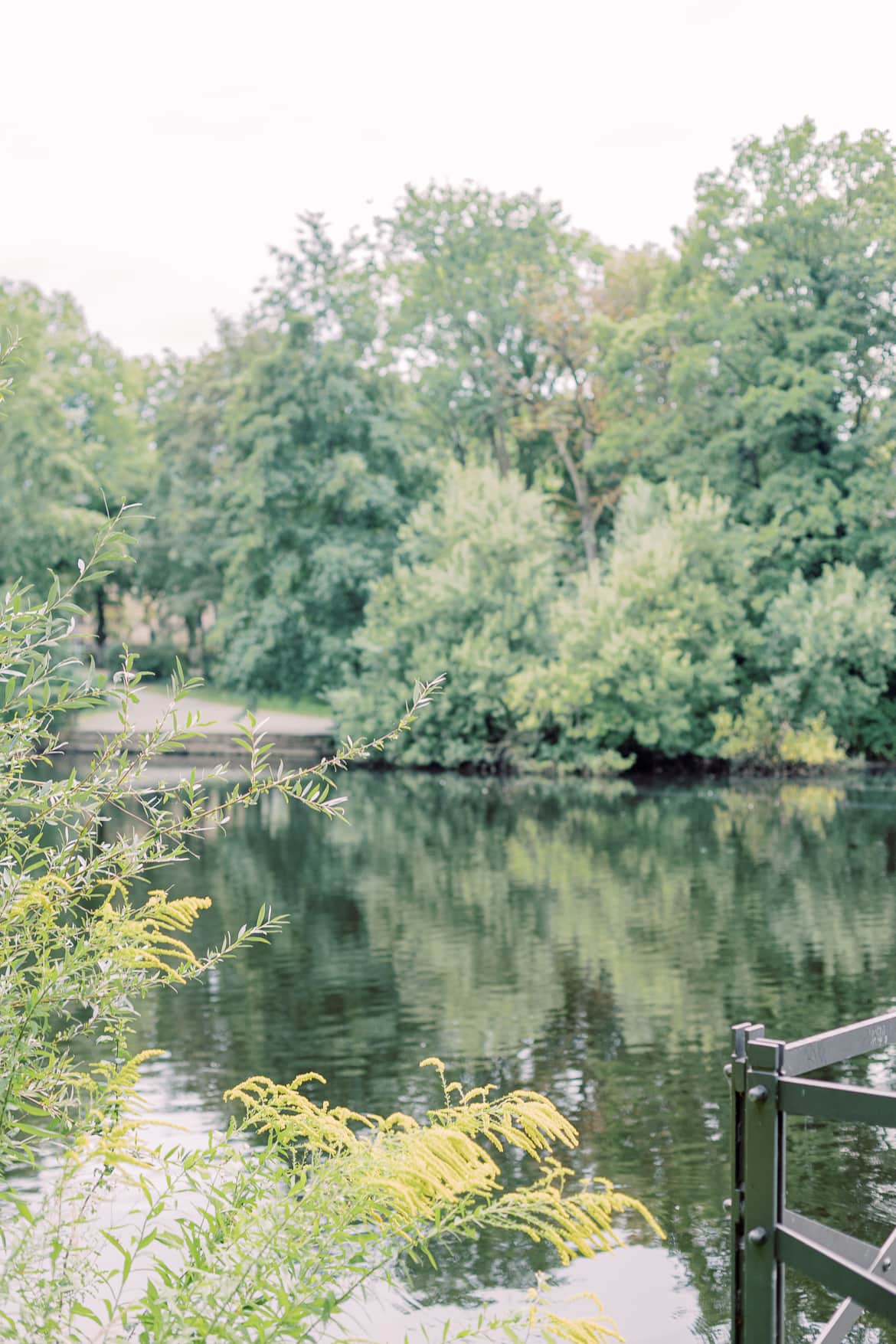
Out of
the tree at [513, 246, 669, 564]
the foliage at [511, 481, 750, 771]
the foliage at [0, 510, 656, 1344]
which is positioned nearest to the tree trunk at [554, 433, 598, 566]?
the tree at [513, 246, 669, 564]

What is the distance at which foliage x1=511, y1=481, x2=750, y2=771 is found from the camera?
35.3 meters

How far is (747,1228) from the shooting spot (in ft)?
10.1

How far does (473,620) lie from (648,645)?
4.86m

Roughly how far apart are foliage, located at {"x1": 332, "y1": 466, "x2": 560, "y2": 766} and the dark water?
11.1 metres

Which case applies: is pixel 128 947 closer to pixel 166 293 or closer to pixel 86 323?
pixel 86 323

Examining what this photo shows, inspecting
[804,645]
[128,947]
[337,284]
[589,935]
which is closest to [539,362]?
[337,284]

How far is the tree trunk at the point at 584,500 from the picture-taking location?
1837 inches

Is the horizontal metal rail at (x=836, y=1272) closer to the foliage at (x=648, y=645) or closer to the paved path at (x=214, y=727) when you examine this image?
the foliage at (x=648, y=645)

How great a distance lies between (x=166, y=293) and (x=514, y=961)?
70.7 m

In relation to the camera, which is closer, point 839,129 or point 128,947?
point 128,947

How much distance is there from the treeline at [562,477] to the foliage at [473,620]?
3.4 inches

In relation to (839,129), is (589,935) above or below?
below

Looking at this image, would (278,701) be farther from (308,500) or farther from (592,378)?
(592,378)

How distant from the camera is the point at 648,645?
35.3 m
